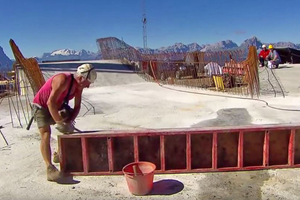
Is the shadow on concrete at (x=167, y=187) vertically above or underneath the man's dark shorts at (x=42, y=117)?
underneath

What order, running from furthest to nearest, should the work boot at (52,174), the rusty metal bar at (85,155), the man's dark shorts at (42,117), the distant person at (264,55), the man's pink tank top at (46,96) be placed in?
the distant person at (264,55)
the rusty metal bar at (85,155)
the work boot at (52,174)
the man's dark shorts at (42,117)
the man's pink tank top at (46,96)

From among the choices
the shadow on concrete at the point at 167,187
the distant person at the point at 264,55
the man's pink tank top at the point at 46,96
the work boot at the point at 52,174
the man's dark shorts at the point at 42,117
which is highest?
the distant person at the point at 264,55

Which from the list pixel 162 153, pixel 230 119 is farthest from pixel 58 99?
pixel 230 119

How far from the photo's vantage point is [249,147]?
4.34 metres

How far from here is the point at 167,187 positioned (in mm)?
3877

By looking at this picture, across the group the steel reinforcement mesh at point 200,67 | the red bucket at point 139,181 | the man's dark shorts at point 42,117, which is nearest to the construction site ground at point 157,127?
the red bucket at point 139,181

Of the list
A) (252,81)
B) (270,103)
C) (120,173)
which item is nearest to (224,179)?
(120,173)

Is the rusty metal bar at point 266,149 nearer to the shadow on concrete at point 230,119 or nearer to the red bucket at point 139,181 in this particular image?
the red bucket at point 139,181

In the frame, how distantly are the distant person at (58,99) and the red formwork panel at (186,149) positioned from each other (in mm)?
276

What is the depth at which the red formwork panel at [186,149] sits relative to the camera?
425 cm

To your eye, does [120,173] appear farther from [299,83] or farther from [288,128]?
[299,83]

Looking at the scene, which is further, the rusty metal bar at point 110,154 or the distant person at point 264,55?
the distant person at point 264,55

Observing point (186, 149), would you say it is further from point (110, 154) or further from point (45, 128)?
point (45, 128)

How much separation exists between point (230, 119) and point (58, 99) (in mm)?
4827
